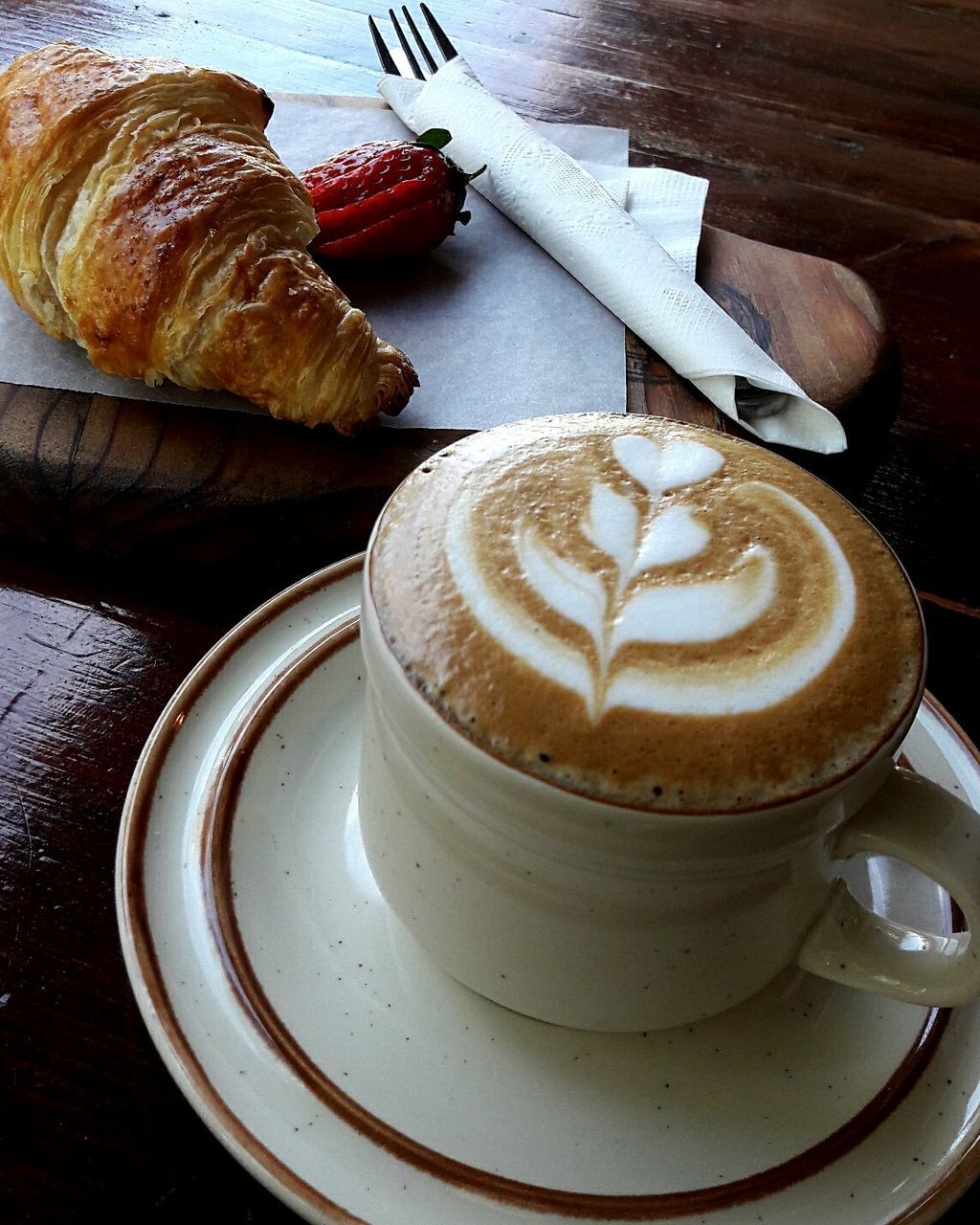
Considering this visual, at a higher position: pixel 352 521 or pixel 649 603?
pixel 649 603

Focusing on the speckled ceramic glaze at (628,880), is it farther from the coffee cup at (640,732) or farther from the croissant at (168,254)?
the croissant at (168,254)

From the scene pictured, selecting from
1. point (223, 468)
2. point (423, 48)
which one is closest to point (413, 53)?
point (423, 48)

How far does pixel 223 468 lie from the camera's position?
2.49 feet

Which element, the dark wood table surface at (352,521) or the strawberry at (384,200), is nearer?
the dark wood table surface at (352,521)

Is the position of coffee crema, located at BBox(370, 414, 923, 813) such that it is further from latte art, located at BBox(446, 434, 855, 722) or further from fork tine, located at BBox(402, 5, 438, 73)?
fork tine, located at BBox(402, 5, 438, 73)

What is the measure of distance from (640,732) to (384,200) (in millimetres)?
759

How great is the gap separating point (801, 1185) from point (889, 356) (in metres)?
0.68

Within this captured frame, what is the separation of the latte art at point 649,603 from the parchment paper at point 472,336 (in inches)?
17.5

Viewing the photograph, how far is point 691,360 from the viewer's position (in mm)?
865

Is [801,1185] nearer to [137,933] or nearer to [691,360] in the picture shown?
[137,933]

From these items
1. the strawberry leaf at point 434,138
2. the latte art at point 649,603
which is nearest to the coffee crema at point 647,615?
the latte art at point 649,603

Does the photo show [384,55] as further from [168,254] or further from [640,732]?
[640,732]

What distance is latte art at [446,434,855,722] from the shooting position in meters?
0.36

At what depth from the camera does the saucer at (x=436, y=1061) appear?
39 centimetres
